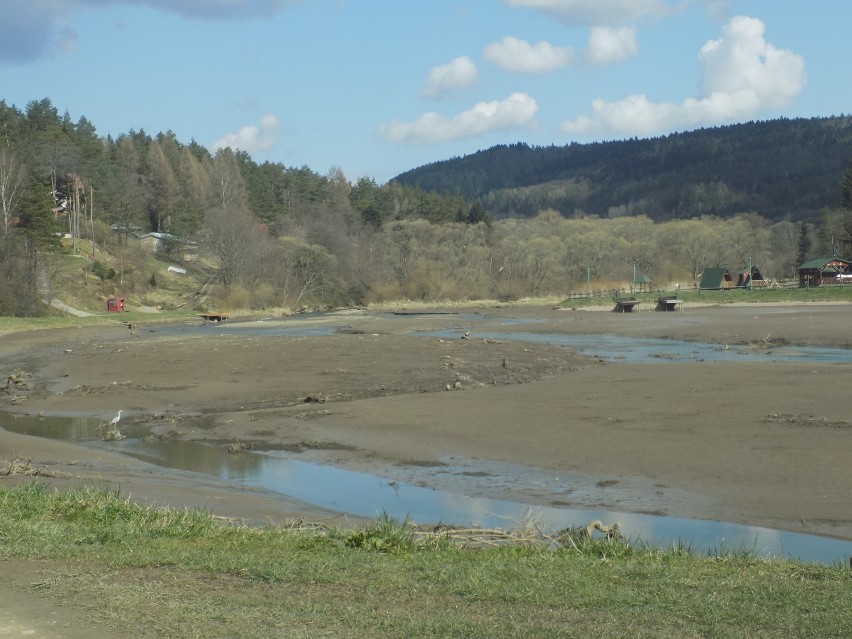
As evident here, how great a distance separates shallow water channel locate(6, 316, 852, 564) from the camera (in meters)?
11.8

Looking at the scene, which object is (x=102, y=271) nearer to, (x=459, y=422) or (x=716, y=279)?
(x=716, y=279)

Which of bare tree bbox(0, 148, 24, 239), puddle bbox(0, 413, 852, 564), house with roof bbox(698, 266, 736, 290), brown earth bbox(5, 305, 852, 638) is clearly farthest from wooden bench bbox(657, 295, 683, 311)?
puddle bbox(0, 413, 852, 564)

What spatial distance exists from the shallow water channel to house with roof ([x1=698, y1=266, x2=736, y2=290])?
90.9 m

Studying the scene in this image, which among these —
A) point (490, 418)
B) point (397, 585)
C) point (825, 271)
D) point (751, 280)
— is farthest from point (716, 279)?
point (397, 585)

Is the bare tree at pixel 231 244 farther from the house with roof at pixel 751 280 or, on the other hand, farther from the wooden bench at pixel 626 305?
the house with roof at pixel 751 280

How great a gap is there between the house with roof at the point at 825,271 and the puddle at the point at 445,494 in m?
84.4

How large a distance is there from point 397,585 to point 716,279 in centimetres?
10365

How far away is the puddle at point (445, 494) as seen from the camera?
1168 centimetres

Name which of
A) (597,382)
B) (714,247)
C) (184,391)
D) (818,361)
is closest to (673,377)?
(597,382)

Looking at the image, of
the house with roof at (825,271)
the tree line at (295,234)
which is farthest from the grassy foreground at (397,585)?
the house with roof at (825,271)

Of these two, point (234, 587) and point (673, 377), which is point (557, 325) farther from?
point (234, 587)

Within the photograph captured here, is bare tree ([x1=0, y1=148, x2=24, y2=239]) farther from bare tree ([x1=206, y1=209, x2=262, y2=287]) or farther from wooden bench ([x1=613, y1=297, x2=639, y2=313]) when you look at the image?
wooden bench ([x1=613, y1=297, x2=639, y2=313])

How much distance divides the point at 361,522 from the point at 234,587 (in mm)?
5133

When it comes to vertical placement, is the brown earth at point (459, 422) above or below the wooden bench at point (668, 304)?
below
